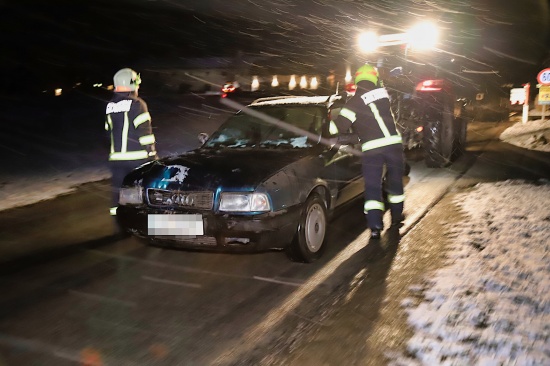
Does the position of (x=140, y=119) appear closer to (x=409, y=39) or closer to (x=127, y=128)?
(x=127, y=128)

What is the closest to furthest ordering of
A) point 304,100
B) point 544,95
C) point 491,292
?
1. point 491,292
2. point 304,100
3. point 544,95

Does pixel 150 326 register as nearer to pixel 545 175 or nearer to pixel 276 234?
pixel 276 234

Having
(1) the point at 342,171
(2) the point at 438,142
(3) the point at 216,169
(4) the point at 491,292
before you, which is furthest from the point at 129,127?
(2) the point at 438,142

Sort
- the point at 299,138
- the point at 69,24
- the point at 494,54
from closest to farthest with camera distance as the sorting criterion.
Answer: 1. the point at 299,138
2. the point at 69,24
3. the point at 494,54

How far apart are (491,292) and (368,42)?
25.2 ft

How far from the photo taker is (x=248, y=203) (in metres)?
4.50

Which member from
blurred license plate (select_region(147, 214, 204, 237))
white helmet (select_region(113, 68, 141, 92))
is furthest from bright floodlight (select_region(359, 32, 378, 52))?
blurred license plate (select_region(147, 214, 204, 237))

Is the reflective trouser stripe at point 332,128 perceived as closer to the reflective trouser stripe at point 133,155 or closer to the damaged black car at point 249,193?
the damaged black car at point 249,193

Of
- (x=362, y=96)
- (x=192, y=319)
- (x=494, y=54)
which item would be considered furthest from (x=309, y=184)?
(x=494, y=54)

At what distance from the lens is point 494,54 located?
29.2 meters

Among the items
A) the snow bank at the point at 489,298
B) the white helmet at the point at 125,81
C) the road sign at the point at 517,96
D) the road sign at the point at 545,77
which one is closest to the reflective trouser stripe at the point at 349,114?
the snow bank at the point at 489,298

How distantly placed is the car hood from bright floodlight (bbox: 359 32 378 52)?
6.17 metres

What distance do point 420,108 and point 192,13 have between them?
87.1 feet

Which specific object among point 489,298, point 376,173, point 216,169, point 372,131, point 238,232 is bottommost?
point 489,298
